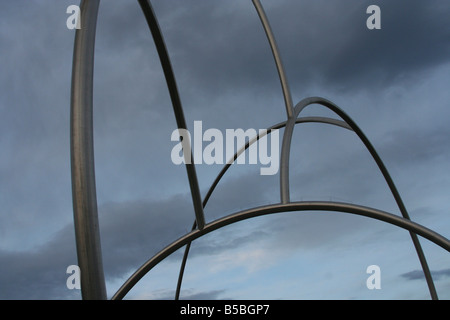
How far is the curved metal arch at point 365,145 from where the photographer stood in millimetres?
26981

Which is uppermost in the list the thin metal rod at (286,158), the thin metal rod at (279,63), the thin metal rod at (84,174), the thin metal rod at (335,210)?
the thin metal rod at (279,63)

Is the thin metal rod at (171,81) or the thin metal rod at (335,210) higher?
the thin metal rod at (171,81)

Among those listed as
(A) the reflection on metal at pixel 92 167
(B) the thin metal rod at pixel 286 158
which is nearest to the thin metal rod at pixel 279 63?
(A) the reflection on metal at pixel 92 167

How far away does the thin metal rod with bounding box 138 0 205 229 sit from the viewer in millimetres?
19516

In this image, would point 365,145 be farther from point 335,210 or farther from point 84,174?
point 84,174

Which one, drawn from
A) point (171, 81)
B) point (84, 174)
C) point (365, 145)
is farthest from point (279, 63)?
point (84, 174)

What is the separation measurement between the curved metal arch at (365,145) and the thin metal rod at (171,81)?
197 inches

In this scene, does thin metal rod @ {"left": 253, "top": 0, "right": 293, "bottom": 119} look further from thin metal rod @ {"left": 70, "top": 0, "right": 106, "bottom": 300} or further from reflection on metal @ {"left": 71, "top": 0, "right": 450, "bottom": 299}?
thin metal rod @ {"left": 70, "top": 0, "right": 106, "bottom": 300}

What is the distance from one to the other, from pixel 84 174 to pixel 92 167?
13.5 inches

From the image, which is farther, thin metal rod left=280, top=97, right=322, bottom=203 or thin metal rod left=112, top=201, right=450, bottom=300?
thin metal rod left=280, top=97, right=322, bottom=203

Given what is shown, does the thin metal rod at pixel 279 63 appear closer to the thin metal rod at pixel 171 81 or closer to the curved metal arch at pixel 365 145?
the curved metal arch at pixel 365 145

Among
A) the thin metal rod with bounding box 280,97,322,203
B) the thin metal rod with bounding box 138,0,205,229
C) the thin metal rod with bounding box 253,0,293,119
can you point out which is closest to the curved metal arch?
the thin metal rod with bounding box 280,97,322,203

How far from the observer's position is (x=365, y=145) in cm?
4397

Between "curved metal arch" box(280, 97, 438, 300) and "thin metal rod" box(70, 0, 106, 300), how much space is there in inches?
628
